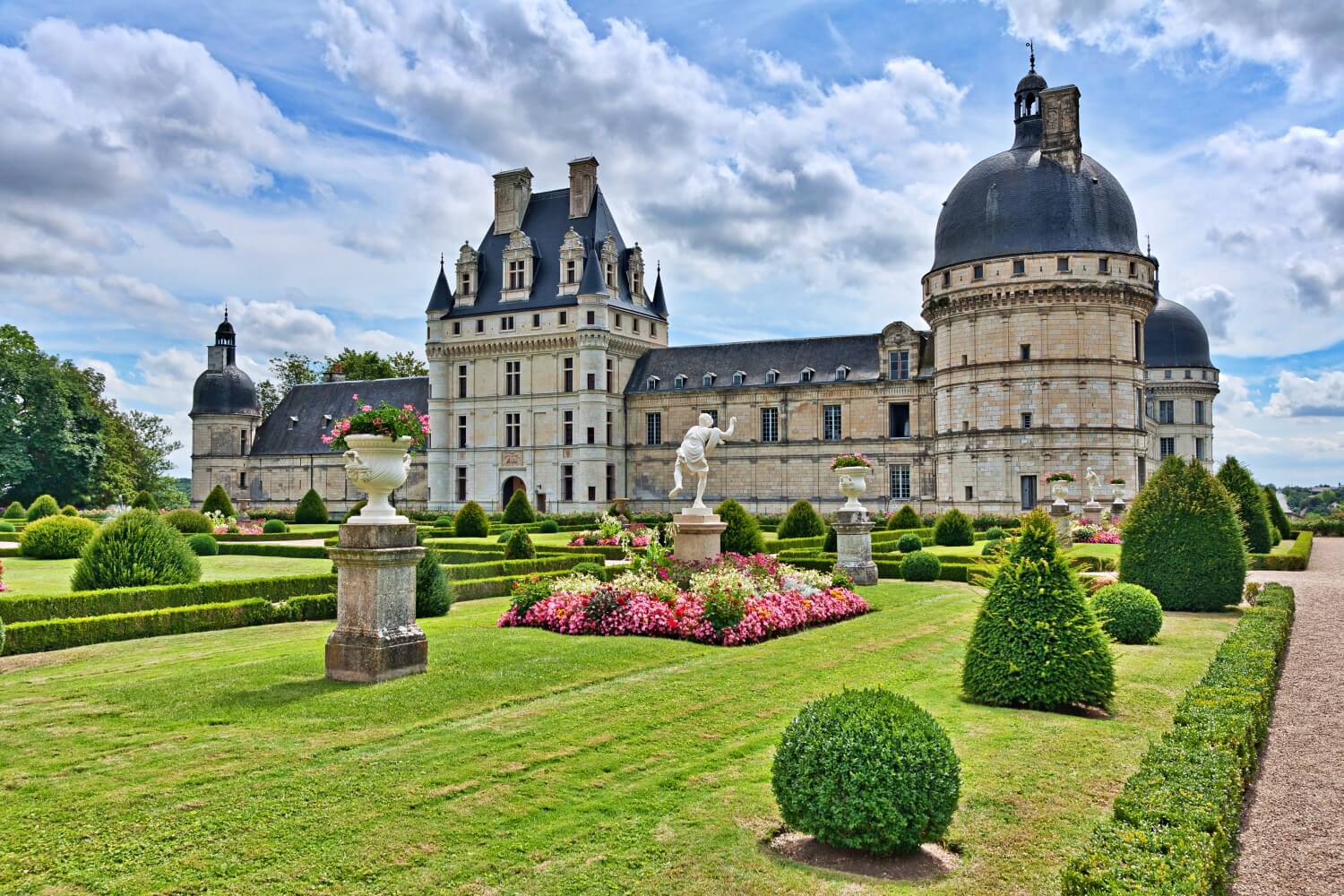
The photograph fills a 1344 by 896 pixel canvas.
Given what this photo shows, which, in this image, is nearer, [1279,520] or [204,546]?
[204,546]

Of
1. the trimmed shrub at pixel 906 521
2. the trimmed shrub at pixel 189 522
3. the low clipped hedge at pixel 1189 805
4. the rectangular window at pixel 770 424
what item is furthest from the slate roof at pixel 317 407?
the low clipped hedge at pixel 1189 805

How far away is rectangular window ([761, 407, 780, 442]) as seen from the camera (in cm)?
5178

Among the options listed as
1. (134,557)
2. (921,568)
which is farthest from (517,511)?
(134,557)

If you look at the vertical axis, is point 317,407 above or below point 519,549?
above

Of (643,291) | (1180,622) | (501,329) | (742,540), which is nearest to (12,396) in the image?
(501,329)

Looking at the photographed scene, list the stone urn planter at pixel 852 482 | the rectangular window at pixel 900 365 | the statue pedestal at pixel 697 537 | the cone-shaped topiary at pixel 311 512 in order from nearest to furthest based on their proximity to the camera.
Answer: the statue pedestal at pixel 697 537 < the stone urn planter at pixel 852 482 < the cone-shaped topiary at pixel 311 512 < the rectangular window at pixel 900 365

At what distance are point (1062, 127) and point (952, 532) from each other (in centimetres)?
2223

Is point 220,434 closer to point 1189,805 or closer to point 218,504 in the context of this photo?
point 218,504

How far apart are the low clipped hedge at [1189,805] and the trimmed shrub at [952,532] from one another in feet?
74.1

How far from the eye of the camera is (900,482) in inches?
1909

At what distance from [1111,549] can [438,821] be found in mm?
26299

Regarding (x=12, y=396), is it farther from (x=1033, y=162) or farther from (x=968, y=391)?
(x=1033, y=162)

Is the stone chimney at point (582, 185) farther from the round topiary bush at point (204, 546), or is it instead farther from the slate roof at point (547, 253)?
the round topiary bush at point (204, 546)

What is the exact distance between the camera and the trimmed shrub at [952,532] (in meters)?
32.2
